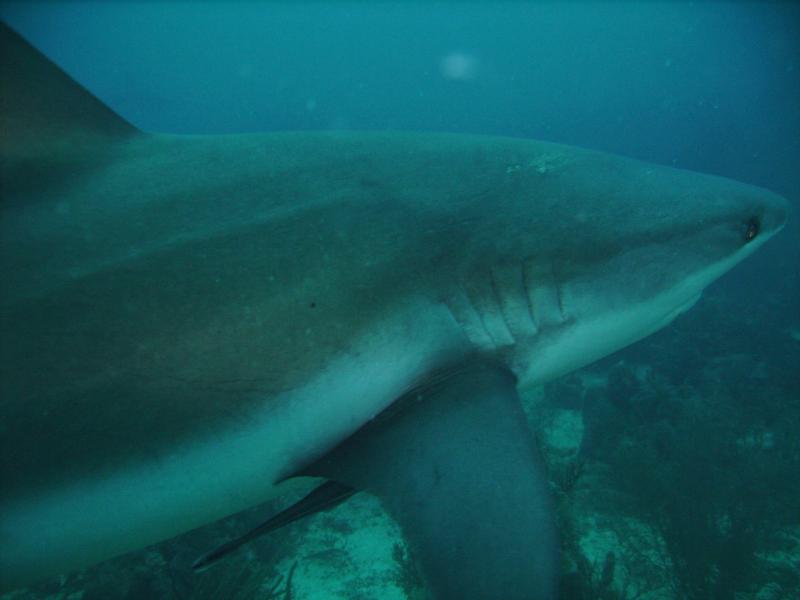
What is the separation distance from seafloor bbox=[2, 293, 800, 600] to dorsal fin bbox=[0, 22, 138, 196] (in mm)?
4059

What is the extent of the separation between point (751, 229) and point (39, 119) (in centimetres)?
381

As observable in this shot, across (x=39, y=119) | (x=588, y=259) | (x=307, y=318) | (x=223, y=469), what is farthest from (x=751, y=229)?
(x=39, y=119)

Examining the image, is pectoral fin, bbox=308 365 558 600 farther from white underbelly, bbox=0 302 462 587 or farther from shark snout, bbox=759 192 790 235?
shark snout, bbox=759 192 790 235

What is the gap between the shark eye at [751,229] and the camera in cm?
213

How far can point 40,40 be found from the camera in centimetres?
9762

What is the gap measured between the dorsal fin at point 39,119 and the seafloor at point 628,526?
4.06 meters

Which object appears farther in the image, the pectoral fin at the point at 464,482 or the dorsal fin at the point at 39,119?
the dorsal fin at the point at 39,119

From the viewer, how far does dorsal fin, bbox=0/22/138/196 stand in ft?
7.32

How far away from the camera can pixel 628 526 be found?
17.8 feet

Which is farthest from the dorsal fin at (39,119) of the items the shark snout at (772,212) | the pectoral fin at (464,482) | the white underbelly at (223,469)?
the shark snout at (772,212)

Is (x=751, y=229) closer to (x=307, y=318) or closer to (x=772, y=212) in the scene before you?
(x=772, y=212)

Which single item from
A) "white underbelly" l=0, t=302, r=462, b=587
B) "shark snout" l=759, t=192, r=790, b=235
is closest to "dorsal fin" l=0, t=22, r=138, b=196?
"white underbelly" l=0, t=302, r=462, b=587

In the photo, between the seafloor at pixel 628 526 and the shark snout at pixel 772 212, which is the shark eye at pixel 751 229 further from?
the seafloor at pixel 628 526

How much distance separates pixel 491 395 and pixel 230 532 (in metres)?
4.92
